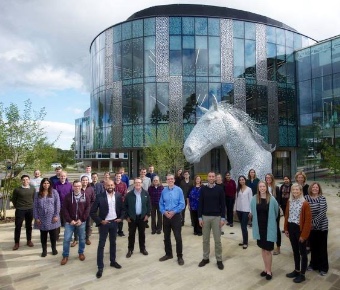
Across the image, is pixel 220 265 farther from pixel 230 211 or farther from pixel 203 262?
pixel 230 211

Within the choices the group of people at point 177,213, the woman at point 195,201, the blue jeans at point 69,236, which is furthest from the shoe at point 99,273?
the woman at point 195,201

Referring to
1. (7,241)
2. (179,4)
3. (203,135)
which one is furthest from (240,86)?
(7,241)

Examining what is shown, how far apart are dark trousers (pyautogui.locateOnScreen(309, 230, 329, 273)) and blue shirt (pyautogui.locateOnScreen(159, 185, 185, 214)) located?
7.21 ft

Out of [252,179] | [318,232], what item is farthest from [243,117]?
[318,232]

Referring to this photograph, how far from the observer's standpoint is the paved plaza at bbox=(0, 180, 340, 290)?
13.2 ft

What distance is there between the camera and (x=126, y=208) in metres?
5.30

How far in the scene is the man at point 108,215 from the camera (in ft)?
15.2

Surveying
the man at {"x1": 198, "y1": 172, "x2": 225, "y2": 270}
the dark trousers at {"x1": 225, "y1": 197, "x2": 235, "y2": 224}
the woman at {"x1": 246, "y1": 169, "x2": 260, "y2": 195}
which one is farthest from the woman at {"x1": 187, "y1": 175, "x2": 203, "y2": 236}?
the man at {"x1": 198, "y1": 172, "x2": 225, "y2": 270}

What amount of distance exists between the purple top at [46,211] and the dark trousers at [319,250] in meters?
4.67

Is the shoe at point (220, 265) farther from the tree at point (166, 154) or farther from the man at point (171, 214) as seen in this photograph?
the tree at point (166, 154)

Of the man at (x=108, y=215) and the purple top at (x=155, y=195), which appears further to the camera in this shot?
the purple top at (x=155, y=195)

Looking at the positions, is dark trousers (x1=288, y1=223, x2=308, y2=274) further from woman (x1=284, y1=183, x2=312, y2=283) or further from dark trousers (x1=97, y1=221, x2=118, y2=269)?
dark trousers (x1=97, y1=221, x2=118, y2=269)

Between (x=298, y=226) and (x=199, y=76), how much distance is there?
18.5 meters

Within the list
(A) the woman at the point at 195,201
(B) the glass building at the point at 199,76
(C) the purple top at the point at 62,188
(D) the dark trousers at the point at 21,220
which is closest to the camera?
(D) the dark trousers at the point at 21,220
